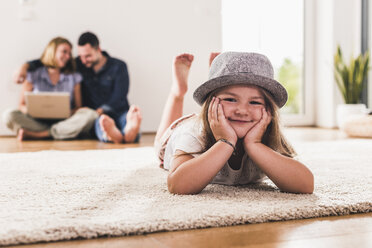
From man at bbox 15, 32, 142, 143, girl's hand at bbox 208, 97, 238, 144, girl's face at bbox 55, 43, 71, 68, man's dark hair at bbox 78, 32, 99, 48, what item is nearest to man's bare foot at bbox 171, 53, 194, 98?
girl's hand at bbox 208, 97, 238, 144

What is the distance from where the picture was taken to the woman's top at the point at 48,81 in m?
3.19

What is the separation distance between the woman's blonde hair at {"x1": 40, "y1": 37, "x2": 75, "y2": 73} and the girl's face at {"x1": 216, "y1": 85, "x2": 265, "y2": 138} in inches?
93.3

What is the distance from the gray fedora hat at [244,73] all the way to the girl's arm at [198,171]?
0.16 m

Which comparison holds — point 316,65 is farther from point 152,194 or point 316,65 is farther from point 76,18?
point 152,194

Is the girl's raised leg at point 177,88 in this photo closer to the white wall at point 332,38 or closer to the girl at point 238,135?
the girl at point 238,135

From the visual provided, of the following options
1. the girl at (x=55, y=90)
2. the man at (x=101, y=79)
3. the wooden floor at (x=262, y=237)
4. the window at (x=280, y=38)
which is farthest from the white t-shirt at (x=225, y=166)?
the window at (x=280, y=38)

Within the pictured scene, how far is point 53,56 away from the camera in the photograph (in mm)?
3166

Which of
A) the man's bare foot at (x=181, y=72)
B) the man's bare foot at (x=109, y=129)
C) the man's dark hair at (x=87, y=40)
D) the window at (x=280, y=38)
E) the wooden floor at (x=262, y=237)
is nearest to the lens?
the wooden floor at (x=262, y=237)

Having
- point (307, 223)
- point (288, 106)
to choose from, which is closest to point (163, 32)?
point (288, 106)

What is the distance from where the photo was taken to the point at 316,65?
417cm

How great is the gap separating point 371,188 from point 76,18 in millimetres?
2911

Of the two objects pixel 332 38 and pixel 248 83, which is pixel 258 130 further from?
pixel 332 38

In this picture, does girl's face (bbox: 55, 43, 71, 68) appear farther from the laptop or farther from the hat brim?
the hat brim

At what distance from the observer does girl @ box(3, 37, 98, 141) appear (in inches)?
119
